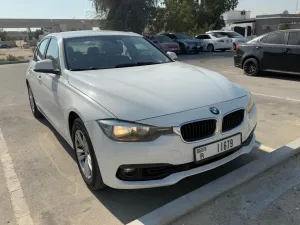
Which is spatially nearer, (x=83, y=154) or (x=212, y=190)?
(x=212, y=190)

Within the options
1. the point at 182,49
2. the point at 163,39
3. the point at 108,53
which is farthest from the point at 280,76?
the point at 182,49

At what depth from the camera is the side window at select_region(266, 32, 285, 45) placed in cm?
943

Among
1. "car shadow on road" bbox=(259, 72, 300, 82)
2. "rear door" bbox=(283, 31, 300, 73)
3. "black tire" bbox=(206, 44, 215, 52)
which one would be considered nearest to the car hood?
"rear door" bbox=(283, 31, 300, 73)

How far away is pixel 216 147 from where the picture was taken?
2.91 m

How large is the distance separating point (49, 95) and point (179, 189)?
222 cm

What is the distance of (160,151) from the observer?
271 centimetres

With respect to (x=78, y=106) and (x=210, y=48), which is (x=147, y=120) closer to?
(x=78, y=106)

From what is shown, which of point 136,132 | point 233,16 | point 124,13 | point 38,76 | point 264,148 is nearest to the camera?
point 136,132

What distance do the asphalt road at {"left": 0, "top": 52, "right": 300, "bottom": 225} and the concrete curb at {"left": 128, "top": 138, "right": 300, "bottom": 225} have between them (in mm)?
204

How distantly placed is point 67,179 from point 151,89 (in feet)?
4.78

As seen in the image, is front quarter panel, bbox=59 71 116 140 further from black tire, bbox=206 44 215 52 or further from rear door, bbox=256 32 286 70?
black tire, bbox=206 44 215 52

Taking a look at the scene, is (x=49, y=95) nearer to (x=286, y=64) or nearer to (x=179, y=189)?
(x=179, y=189)

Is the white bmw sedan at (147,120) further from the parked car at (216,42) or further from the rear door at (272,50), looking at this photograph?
the parked car at (216,42)

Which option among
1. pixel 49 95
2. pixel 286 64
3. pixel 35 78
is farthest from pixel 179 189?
pixel 286 64
